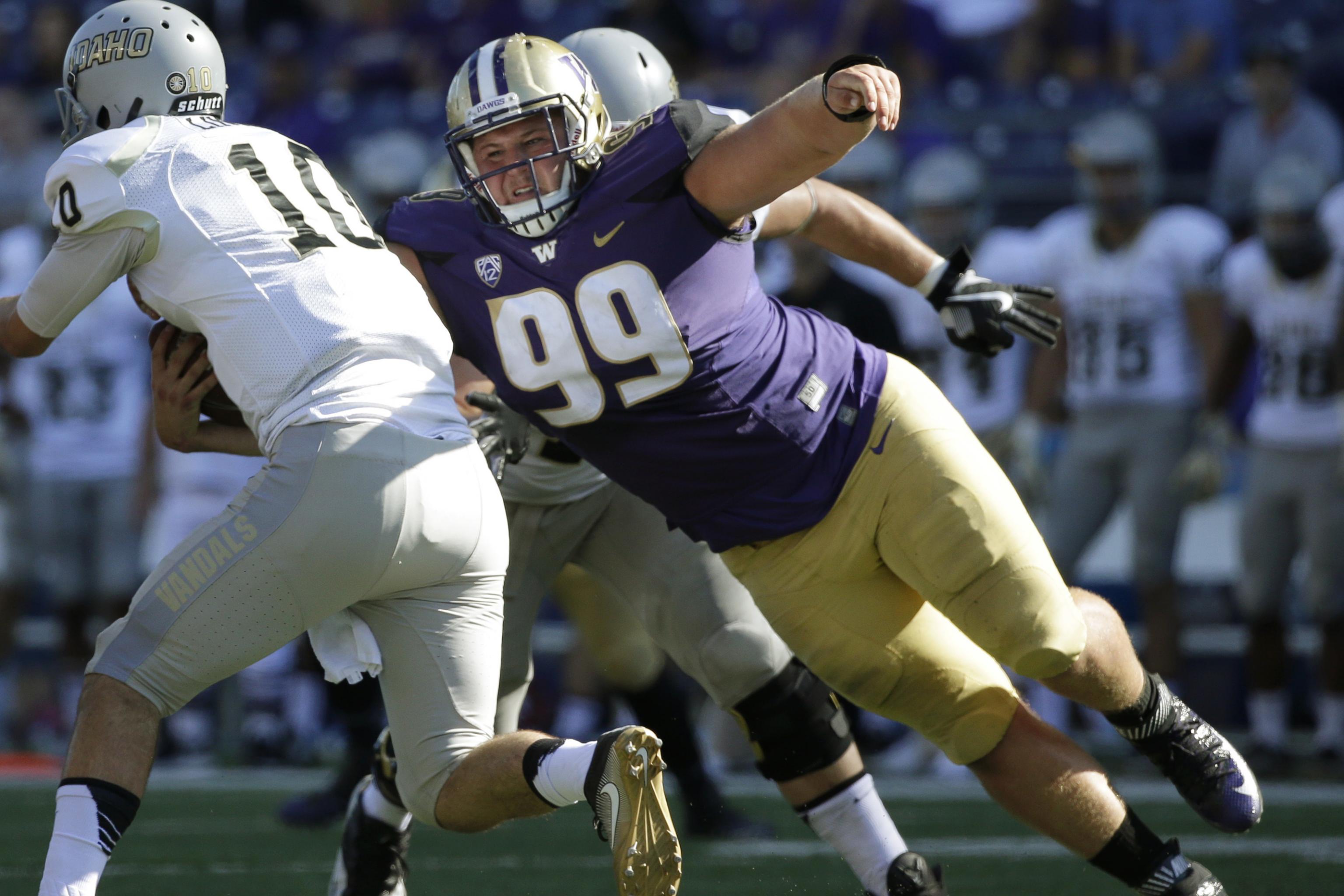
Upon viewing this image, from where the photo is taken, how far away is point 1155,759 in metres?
3.13

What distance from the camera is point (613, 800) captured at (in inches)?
103

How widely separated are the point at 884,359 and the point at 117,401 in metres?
4.54

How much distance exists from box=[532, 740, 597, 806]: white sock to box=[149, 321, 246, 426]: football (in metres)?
0.85

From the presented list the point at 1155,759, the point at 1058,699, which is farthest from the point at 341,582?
the point at 1058,699

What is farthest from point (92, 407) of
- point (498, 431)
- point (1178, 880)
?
point (1178, 880)

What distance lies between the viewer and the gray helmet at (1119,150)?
6289 millimetres

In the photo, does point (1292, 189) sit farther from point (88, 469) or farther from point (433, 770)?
point (88, 469)

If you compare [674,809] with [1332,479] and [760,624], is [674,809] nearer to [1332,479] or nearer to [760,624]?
[760,624]

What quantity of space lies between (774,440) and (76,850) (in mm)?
1290

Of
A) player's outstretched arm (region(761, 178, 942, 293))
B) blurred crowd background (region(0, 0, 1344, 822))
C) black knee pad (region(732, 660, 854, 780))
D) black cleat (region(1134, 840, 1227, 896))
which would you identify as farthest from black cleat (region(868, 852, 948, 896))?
blurred crowd background (region(0, 0, 1344, 822))

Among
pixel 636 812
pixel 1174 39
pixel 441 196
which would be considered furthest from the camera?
pixel 1174 39

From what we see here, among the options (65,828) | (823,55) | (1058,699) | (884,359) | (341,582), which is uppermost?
(823,55)

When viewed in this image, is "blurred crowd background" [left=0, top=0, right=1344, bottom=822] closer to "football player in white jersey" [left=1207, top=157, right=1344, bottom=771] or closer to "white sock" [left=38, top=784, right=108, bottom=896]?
"football player in white jersey" [left=1207, top=157, right=1344, bottom=771]

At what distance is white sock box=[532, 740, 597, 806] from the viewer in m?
2.67
